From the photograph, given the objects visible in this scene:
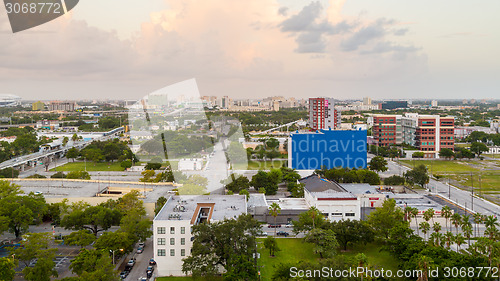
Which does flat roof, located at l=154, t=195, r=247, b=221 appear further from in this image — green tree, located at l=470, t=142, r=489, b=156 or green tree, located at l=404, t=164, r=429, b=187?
green tree, located at l=470, t=142, r=489, b=156

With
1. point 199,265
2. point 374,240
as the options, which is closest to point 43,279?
point 199,265

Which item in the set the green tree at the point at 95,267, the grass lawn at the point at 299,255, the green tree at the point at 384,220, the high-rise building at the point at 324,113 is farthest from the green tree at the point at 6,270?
the high-rise building at the point at 324,113

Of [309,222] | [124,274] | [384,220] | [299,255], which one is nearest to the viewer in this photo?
[124,274]

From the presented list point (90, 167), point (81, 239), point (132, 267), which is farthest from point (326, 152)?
point (81, 239)

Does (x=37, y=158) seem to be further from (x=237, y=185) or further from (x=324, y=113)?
(x=324, y=113)

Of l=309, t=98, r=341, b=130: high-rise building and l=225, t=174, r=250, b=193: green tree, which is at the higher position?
l=309, t=98, r=341, b=130: high-rise building

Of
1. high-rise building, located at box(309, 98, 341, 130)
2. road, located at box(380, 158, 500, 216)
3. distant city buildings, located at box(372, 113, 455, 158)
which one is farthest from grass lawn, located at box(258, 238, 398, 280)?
high-rise building, located at box(309, 98, 341, 130)

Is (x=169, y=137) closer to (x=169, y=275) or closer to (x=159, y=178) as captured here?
(x=159, y=178)
